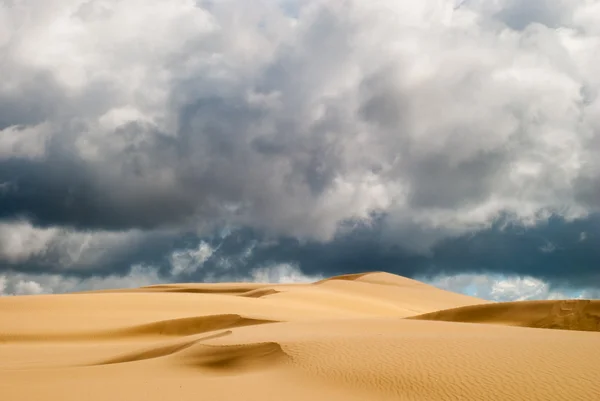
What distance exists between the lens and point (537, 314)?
14.8 m

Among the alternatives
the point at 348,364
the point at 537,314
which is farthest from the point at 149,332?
the point at 348,364

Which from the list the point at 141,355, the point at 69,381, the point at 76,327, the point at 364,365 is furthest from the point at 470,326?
the point at 76,327

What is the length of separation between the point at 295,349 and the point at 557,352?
3286 millimetres

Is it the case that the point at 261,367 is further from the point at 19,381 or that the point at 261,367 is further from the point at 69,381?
the point at 19,381

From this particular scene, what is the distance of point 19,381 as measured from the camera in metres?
8.34

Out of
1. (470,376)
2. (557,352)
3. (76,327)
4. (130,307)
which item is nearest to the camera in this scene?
(470,376)

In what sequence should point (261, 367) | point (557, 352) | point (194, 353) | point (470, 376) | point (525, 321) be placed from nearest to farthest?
point (470, 376) < point (557, 352) < point (261, 367) < point (194, 353) < point (525, 321)

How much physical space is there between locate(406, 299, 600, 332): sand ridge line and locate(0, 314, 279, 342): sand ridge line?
5.70 meters

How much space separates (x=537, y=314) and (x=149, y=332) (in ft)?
33.0

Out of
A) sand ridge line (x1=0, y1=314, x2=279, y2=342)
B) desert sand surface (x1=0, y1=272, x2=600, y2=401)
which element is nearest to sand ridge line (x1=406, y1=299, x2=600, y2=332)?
desert sand surface (x1=0, y1=272, x2=600, y2=401)

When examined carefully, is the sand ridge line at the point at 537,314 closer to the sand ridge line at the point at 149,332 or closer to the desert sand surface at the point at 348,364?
the desert sand surface at the point at 348,364

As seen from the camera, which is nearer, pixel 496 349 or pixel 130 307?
pixel 496 349

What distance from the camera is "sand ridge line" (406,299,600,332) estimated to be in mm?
12617

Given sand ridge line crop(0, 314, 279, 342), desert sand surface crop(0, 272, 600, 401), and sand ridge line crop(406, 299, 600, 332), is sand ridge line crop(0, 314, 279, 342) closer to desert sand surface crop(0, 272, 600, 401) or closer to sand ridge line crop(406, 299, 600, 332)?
desert sand surface crop(0, 272, 600, 401)
